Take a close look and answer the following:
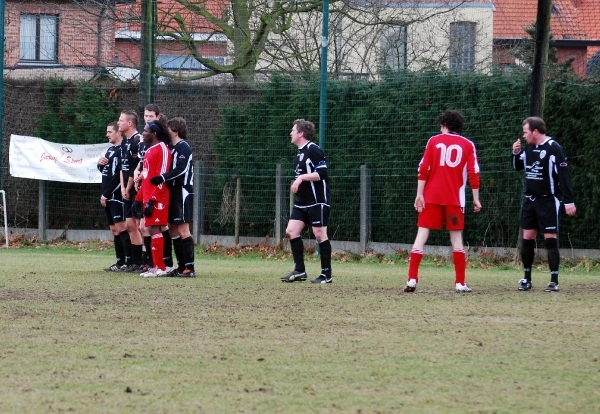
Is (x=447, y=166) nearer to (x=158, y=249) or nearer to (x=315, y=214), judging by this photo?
(x=315, y=214)

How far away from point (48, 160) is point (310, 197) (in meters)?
10.2

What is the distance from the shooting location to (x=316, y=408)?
15.6ft

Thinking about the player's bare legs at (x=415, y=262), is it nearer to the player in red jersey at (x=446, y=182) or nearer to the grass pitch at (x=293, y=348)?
the player in red jersey at (x=446, y=182)

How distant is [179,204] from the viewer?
12.1 metres

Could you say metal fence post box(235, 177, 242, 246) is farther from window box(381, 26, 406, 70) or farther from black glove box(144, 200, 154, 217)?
window box(381, 26, 406, 70)

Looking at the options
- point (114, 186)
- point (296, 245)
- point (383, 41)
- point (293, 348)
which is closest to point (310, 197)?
point (296, 245)

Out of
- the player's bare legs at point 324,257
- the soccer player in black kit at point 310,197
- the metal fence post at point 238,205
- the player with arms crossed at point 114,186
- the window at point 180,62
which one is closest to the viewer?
the soccer player in black kit at point 310,197

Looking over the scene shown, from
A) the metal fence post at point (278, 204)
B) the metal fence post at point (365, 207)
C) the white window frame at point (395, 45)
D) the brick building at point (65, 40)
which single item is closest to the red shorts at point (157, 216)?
the metal fence post at point (365, 207)

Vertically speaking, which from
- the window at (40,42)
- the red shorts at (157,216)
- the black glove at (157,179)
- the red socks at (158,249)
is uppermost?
the window at (40,42)

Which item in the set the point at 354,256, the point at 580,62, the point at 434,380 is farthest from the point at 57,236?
the point at 434,380

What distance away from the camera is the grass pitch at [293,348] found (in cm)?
495

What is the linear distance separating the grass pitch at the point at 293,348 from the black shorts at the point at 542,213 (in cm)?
72

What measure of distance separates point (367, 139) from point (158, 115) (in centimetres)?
651

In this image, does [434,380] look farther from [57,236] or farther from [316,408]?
[57,236]
